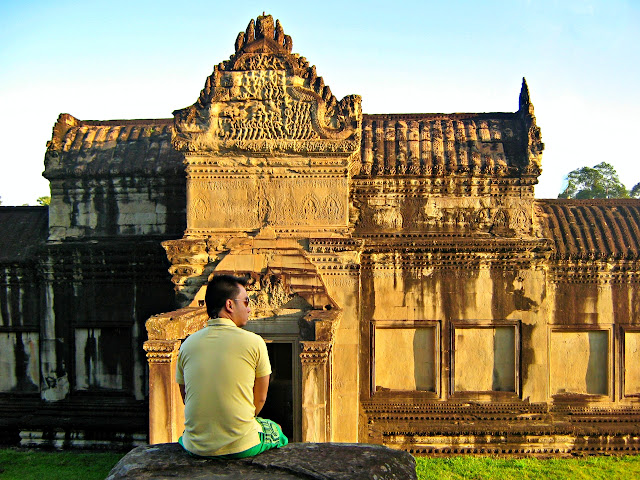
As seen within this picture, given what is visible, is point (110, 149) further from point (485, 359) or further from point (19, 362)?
point (485, 359)

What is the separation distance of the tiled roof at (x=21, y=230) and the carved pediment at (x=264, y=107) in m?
4.82

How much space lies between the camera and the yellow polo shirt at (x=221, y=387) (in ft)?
10.0

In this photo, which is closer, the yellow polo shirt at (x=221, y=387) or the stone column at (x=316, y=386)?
the yellow polo shirt at (x=221, y=387)

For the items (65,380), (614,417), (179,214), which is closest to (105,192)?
(179,214)

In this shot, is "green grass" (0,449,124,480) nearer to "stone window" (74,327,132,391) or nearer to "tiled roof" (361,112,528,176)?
"stone window" (74,327,132,391)

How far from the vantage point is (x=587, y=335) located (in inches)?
431

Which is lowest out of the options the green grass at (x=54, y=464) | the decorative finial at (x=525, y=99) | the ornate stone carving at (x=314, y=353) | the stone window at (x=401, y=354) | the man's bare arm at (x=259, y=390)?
the green grass at (x=54, y=464)

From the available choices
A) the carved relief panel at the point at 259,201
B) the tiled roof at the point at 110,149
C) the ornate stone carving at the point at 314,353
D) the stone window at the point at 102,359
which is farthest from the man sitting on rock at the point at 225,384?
the stone window at the point at 102,359

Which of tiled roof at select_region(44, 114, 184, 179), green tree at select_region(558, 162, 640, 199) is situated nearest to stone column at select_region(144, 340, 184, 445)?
tiled roof at select_region(44, 114, 184, 179)

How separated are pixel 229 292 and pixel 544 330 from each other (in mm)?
8846

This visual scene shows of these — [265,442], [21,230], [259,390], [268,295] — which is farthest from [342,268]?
[21,230]

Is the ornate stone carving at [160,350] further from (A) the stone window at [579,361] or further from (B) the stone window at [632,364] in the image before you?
(B) the stone window at [632,364]

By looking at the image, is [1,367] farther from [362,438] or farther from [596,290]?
[596,290]

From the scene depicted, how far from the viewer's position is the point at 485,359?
34.9ft
